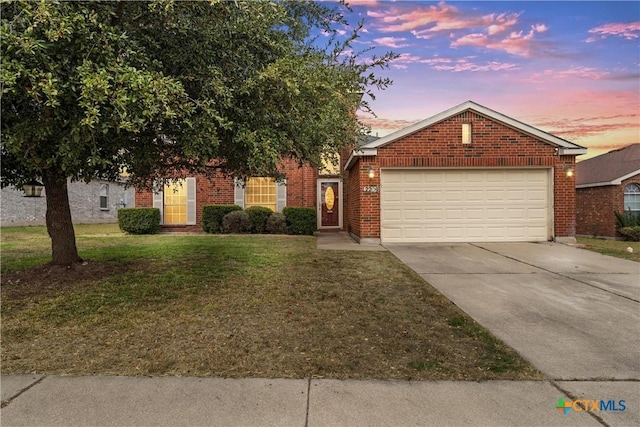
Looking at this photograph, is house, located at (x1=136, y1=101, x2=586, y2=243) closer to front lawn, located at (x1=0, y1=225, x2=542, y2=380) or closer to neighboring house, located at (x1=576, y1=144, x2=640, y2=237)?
front lawn, located at (x1=0, y1=225, x2=542, y2=380)

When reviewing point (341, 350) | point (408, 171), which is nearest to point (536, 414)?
point (341, 350)

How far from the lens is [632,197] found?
60.2ft

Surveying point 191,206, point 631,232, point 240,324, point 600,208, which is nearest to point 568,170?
point 631,232

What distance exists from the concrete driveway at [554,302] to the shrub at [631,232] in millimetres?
9602

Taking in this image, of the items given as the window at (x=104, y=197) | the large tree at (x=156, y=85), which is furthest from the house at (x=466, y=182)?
the window at (x=104, y=197)

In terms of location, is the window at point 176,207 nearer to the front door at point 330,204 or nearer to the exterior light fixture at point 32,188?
the front door at point 330,204

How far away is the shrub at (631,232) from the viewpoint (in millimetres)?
15797

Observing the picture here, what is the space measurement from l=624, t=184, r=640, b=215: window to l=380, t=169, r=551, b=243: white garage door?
37.1 ft

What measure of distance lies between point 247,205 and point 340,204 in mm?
3971

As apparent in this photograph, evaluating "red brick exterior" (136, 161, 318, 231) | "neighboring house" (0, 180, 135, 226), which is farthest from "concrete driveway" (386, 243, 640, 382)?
"neighboring house" (0, 180, 135, 226)

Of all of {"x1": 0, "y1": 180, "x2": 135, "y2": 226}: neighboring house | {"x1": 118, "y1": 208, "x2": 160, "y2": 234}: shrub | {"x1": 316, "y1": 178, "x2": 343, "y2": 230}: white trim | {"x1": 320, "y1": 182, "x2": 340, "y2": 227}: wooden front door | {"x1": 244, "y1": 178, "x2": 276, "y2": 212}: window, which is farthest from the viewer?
{"x1": 0, "y1": 180, "x2": 135, "y2": 226}: neighboring house

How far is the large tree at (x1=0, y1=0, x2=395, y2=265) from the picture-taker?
3.02 meters

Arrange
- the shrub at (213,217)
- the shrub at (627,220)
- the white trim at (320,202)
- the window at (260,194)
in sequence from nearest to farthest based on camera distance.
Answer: the shrub at (213,217)
the window at (260,194)
the white trim at (320,202)
the shrub at (627,220)

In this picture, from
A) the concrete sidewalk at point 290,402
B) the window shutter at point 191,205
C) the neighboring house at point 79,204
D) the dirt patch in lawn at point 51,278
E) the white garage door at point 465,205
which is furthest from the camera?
the neighboring house at point 79,204
